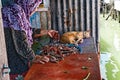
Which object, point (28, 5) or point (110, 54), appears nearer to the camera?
point (28, 5)

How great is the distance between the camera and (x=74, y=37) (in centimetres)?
552

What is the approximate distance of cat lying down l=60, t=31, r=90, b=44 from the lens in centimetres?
539

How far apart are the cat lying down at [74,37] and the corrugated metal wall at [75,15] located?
1.20ft

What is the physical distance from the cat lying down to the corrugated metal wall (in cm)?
36

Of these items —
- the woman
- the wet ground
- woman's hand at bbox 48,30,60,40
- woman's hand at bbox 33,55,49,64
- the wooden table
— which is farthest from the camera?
the wet ground

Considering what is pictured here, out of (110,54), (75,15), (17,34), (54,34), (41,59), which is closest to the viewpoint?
(17,34)

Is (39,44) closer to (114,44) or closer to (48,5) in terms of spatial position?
(48,5)

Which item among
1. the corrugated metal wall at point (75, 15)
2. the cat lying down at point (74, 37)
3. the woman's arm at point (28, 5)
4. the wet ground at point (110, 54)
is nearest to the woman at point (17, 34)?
the woman's arm at point (28, 5)

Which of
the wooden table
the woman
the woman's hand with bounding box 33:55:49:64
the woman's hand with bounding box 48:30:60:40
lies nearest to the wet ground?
the woman's hand with bounding box 48:30:60:40

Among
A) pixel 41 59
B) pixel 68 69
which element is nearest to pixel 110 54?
pixel 41 59

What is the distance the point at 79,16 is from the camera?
611 centimetres

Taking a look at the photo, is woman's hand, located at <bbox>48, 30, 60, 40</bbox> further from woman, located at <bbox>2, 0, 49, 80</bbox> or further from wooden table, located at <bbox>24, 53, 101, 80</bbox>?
woman, located at <bbox>2, 0, 49, 80</bbox>

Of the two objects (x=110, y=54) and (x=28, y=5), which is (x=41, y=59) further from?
(x=110, y=54)

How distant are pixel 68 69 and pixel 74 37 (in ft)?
6.32
